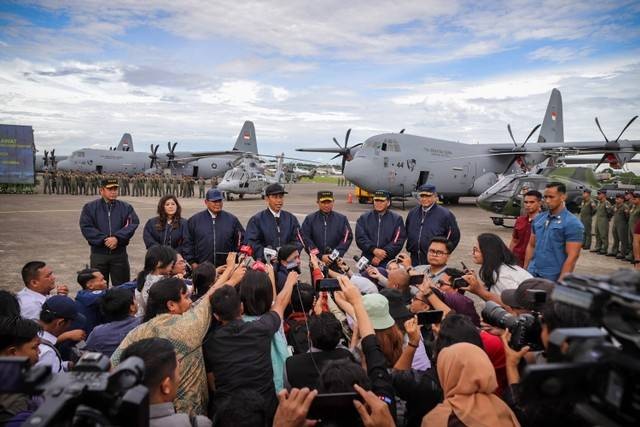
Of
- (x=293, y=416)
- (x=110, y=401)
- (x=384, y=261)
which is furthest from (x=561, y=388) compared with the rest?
(x=384, y=261)

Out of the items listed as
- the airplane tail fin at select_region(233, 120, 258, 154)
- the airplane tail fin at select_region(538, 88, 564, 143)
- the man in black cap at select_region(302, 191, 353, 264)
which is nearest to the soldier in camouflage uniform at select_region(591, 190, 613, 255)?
the man in black cap at select_region(302, 191, 353, 264)

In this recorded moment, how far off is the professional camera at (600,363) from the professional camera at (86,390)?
1133 millimetres

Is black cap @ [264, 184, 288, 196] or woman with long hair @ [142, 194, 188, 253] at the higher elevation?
black cap @ [264, 184, 288, 196]

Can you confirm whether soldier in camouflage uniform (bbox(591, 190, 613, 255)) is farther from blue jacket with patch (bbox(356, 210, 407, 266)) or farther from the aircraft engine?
the aircraft engine

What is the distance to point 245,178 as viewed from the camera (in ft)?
82.9

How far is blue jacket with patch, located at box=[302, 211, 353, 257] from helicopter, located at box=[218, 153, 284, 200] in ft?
61.7

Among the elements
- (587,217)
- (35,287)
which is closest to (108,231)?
(35,287)

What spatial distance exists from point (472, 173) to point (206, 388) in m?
21.5

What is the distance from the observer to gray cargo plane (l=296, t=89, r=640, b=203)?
743 inches

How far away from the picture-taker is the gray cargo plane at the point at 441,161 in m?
18.9

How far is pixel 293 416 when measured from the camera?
6.11 feet

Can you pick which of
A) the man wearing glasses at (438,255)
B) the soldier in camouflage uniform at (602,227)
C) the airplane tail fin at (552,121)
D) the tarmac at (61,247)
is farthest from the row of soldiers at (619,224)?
the airplane tail fin at (552,121)

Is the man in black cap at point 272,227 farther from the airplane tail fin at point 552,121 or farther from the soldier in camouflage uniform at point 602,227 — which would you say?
the airplane tail fin at point 552,121

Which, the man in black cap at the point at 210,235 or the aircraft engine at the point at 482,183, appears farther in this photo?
the aircraft engine at the point at 482,183
